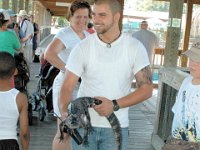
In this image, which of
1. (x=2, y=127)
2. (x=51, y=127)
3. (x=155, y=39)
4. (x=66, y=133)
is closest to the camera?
(x=66, y=133)

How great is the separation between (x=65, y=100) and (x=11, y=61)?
0.62 metres

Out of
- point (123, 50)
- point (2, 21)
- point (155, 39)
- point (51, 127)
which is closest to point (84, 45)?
point (123, 50)

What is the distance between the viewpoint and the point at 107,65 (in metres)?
2.72

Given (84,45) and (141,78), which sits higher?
(84,45)

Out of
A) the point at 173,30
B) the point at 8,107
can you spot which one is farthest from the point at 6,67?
the point at 173,30

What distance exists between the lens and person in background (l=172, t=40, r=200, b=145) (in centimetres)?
273

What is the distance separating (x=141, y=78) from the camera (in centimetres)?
280

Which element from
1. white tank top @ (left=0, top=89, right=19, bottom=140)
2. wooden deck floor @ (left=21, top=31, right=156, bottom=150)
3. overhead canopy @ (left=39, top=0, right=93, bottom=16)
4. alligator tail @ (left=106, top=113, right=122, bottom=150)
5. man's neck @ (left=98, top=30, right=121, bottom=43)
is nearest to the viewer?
alligator tail @ (left=106, top=113, right=122, bottom=150)

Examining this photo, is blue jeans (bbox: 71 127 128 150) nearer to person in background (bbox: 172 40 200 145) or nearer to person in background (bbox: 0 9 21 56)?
person in background (bbox: 172 40 200 145)

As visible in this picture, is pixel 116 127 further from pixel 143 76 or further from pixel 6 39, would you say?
pixel 6 39

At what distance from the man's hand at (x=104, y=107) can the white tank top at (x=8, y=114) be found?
2.42ft

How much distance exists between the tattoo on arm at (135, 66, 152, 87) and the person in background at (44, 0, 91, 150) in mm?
1132

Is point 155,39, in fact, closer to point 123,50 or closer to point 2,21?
point 2,21

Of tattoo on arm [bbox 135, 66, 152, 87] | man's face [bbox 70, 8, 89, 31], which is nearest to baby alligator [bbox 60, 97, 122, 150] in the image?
tattoo on arm [bbox 135, 66, 152, 87]
